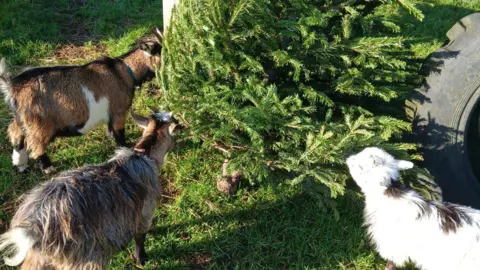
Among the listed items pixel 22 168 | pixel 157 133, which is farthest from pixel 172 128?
pixel 22 168

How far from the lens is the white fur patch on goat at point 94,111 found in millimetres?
4074

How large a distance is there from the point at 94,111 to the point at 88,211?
1517 mm

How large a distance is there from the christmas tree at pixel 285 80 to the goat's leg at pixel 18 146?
1.45 m

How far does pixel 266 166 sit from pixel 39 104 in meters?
1.95

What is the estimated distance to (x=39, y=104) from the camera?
12.5 ft

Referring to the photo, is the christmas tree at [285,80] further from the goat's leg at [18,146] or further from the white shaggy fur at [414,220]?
the goat's leg at [18,146]

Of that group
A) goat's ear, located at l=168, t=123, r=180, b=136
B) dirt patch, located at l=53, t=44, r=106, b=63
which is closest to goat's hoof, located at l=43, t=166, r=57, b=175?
goat's ear, located at l=168, t=123, r=180, b=136

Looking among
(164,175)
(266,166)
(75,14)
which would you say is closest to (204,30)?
(266,166)

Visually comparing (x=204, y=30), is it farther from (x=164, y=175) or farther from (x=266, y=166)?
(x=164, y=175)

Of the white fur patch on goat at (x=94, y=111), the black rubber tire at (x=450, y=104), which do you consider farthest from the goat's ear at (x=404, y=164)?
the white fur patch on goat at (x=94, y=111)

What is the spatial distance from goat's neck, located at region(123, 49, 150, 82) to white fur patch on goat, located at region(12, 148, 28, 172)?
4.02 ft

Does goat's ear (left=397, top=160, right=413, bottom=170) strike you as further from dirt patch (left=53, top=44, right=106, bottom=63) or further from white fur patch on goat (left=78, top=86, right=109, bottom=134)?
dirt patch (left=53, top=44, right=106, bottom=63)

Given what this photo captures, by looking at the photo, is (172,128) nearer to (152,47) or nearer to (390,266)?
(152,47)

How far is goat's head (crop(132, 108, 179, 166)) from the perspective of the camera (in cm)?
350
